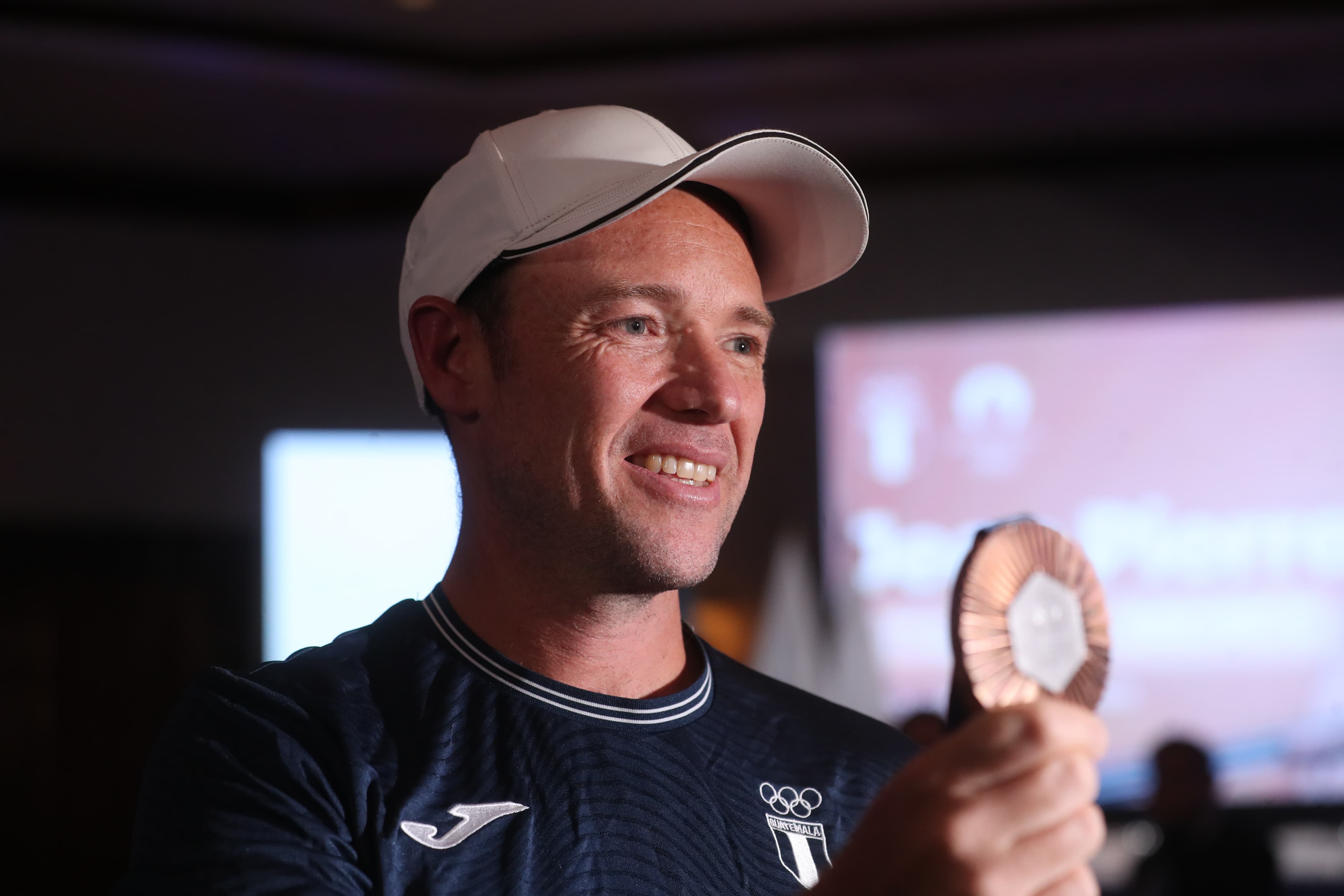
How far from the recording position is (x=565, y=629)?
3.79ft

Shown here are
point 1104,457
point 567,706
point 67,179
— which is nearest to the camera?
point 567,706

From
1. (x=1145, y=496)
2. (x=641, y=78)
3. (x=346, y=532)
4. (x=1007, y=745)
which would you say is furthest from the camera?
(x=346, y=532)

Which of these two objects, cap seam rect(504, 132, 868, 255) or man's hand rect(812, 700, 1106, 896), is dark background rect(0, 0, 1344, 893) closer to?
cap seam rect(504, 132, 868, 255)

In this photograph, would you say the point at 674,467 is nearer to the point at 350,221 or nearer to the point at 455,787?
the point at 455,787

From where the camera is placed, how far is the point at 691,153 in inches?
46.9

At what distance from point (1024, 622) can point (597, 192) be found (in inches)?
21.8

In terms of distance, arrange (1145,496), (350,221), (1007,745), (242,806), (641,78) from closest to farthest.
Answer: (1007,745), (242,806), (641,78), (1145,496), (350,221)

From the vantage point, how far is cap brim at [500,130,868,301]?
1.11m

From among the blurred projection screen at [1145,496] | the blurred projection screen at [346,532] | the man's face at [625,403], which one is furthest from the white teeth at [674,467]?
the blurred projection screen at [346,532]

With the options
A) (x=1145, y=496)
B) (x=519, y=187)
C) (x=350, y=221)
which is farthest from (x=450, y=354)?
(x=350, y=221)

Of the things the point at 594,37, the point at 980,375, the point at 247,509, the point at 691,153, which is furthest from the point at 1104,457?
the point at 691,153

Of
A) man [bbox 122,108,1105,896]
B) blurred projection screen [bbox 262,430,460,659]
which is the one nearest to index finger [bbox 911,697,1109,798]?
man [bbox 122,108,1105,896]

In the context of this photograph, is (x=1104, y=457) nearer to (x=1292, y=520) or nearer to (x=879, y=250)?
(x=1292, y=520)

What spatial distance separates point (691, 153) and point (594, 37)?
10.1ft
